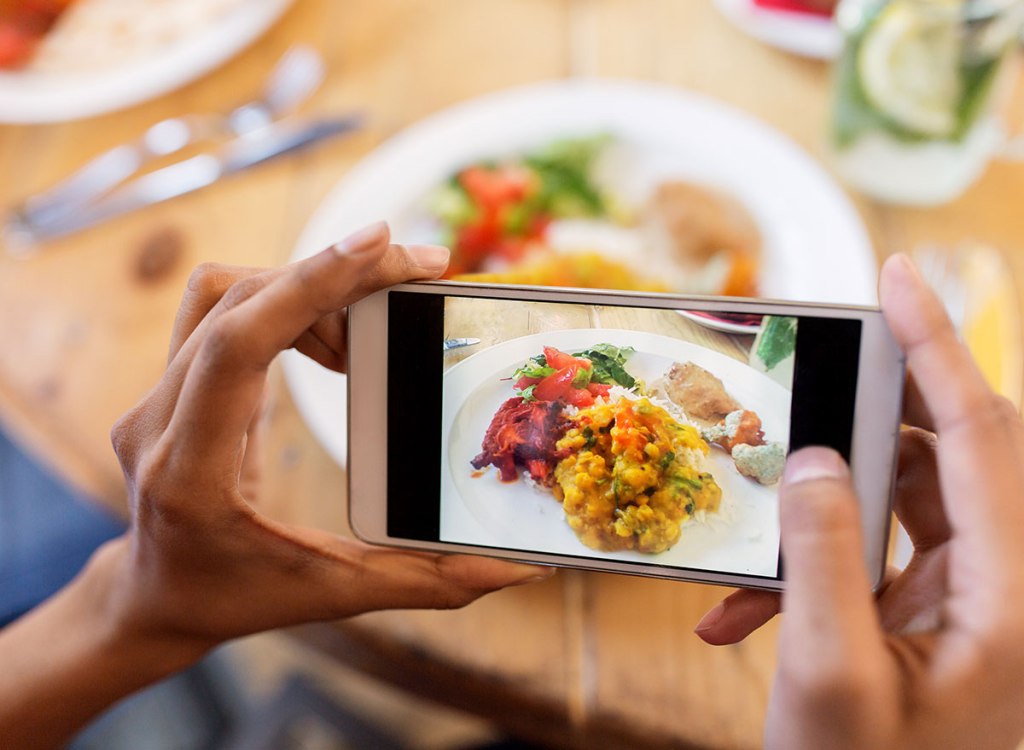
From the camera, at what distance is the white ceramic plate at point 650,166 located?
688 mm

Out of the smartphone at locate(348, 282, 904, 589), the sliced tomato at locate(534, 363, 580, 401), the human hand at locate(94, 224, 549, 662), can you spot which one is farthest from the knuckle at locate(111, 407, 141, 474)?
the sliced tomato at locate(534, 363, 580, 401)

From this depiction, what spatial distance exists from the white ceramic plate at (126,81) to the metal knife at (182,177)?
3.9 inches

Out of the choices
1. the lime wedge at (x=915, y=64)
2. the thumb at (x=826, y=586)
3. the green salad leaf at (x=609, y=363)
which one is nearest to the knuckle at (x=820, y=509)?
the thumb at (x=826, y=586)

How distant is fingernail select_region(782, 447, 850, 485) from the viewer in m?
0.37

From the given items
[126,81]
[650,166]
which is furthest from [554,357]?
[126,81]

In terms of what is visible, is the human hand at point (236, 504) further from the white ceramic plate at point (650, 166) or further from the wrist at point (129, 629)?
the white ceramic plate at point (650, 166)

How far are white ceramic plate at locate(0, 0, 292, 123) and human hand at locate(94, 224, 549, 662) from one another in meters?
0.51

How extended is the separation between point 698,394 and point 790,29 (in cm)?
57

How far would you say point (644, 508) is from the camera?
438 mm

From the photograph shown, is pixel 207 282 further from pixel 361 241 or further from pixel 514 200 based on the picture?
pixel 514 200

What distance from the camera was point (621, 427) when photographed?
1.42 feet

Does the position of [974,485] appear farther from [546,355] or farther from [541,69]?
[541,69]

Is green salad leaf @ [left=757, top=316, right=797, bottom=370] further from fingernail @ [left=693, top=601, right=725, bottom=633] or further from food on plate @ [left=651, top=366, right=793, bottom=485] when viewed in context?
fingernail @ [left=693, top=601, right=725, bottom=633]

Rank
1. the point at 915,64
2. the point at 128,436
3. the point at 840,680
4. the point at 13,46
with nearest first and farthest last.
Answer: the point at 840,680 < the point at 128,436 < the point at 915,64 < the point at 13,46
